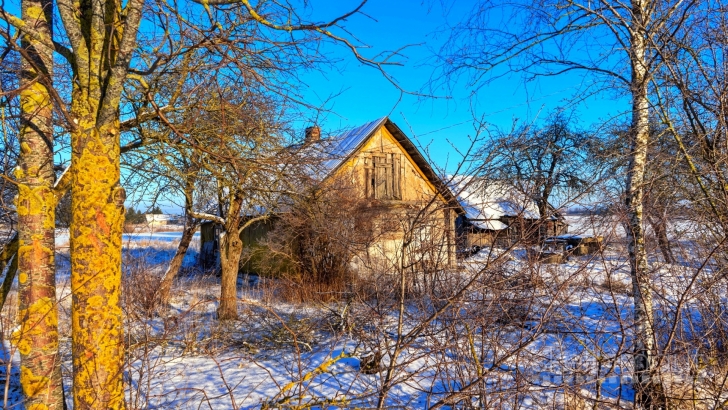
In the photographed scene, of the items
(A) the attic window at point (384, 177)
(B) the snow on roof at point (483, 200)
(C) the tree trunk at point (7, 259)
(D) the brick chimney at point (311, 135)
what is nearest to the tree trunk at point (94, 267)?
(C) the tree trunk at point (7, 259)

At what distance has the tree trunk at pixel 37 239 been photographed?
110 inches

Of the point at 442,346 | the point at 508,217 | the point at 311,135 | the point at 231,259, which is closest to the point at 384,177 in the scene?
the point at 231,259

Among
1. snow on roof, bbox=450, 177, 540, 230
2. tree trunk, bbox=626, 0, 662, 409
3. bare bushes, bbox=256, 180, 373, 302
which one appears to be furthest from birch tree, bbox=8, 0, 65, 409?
bare bushes, bbox=256, 180, 373, 302

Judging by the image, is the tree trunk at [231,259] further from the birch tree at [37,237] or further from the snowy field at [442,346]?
the birch tree at [37,237]

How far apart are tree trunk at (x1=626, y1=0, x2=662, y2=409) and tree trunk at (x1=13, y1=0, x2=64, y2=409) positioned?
4476 millimetres

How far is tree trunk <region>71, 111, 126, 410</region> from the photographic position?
8.46ft

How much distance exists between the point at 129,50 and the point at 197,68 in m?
0.91

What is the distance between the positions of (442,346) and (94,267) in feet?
6.85

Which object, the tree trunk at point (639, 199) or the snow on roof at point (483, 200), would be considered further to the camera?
the tree trunk at point (639, 199)

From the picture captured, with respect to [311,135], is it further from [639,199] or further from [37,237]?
[639,199]

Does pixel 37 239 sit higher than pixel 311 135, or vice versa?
pixel 311 135

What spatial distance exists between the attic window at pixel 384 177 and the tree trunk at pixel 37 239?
41.8 feet

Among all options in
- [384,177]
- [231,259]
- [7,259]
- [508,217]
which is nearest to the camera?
[508,217]

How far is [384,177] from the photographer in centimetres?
1598
